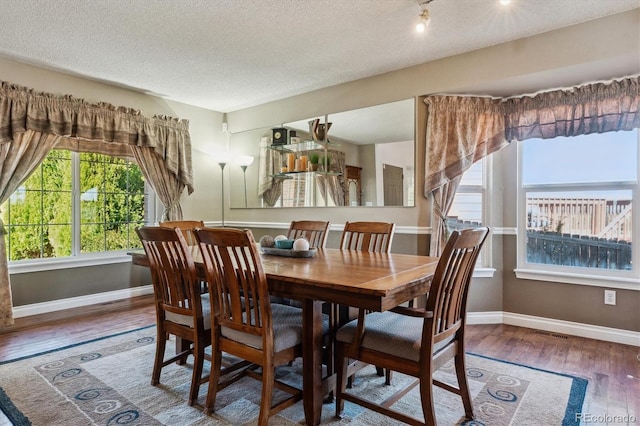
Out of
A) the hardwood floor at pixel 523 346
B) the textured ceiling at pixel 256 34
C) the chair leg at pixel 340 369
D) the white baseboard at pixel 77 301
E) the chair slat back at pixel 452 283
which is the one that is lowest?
the hardwood floor at pixel 523 346

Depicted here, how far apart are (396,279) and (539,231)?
8.22 feet

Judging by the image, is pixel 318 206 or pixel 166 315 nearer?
pixel 166 315

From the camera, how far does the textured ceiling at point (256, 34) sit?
8.34ft

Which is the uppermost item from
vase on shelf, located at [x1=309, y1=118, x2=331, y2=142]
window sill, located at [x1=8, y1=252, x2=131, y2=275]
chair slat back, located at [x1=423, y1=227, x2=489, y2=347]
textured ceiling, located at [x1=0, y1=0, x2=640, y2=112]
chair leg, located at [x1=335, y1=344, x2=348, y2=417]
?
textured ceiling, located at [x1=0, y1=0, x2=640, y2=112]

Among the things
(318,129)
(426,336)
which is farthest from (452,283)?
(318,129)

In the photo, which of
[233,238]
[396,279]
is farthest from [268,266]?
[396,279]

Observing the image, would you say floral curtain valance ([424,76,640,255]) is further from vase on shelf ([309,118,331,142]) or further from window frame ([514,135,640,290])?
vase on shelf ([309,118,331,142])

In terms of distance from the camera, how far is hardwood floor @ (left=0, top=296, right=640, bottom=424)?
220 cm

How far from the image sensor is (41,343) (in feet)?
9.91

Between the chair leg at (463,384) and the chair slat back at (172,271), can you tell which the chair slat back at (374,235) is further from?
the chair slat back at (172,271)

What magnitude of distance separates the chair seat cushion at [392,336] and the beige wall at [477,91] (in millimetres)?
1808

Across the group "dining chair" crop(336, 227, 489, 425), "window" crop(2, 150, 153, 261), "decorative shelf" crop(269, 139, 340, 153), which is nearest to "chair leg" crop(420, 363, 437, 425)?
"dining chair" crop(336, 227, 489, 425)

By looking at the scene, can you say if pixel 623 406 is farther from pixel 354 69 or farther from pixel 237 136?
pixel 237 136

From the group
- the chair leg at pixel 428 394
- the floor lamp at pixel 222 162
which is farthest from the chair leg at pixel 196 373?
the floor lamp at pixel 222 162
